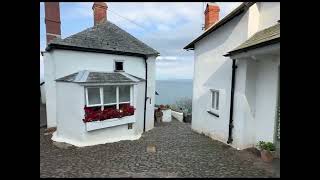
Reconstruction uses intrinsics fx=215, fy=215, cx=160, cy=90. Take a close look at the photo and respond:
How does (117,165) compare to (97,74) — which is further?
(97,74)

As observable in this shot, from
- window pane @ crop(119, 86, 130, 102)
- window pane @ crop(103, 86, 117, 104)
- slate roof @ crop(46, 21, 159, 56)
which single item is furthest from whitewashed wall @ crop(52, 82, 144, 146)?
slate roof @ crop(46, 21, 159, 56)

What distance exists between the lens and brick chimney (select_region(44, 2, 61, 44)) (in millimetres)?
11250

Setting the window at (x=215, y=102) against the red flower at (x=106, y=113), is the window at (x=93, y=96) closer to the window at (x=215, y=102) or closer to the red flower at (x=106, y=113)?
the red flower at (x=106, y=113)

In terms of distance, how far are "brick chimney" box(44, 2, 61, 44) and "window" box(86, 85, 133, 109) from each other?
455cm

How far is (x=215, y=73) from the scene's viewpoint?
28.0 feet

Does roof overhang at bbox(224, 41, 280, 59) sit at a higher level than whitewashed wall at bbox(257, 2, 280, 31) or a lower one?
lower

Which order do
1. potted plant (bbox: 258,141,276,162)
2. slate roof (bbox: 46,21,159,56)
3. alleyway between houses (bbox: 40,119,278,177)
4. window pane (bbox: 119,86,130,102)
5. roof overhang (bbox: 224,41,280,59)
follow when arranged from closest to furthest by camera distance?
roof overhang (bbox: 224,41,280,59) → alleyway between houses (bbox: 40,119,278,177) → potted plant (bbox: 258,141,276,162) → slate roof (bbox: 46,21,159,56) → window pane (bbox: 119,86,130,102)

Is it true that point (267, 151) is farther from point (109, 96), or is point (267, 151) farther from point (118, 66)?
point (118, 66)

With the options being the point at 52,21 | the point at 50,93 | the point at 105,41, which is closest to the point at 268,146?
the point at 105,41

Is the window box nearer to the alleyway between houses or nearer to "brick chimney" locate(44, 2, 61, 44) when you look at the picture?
the alleyway between houses

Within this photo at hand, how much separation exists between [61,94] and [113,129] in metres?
2.67
